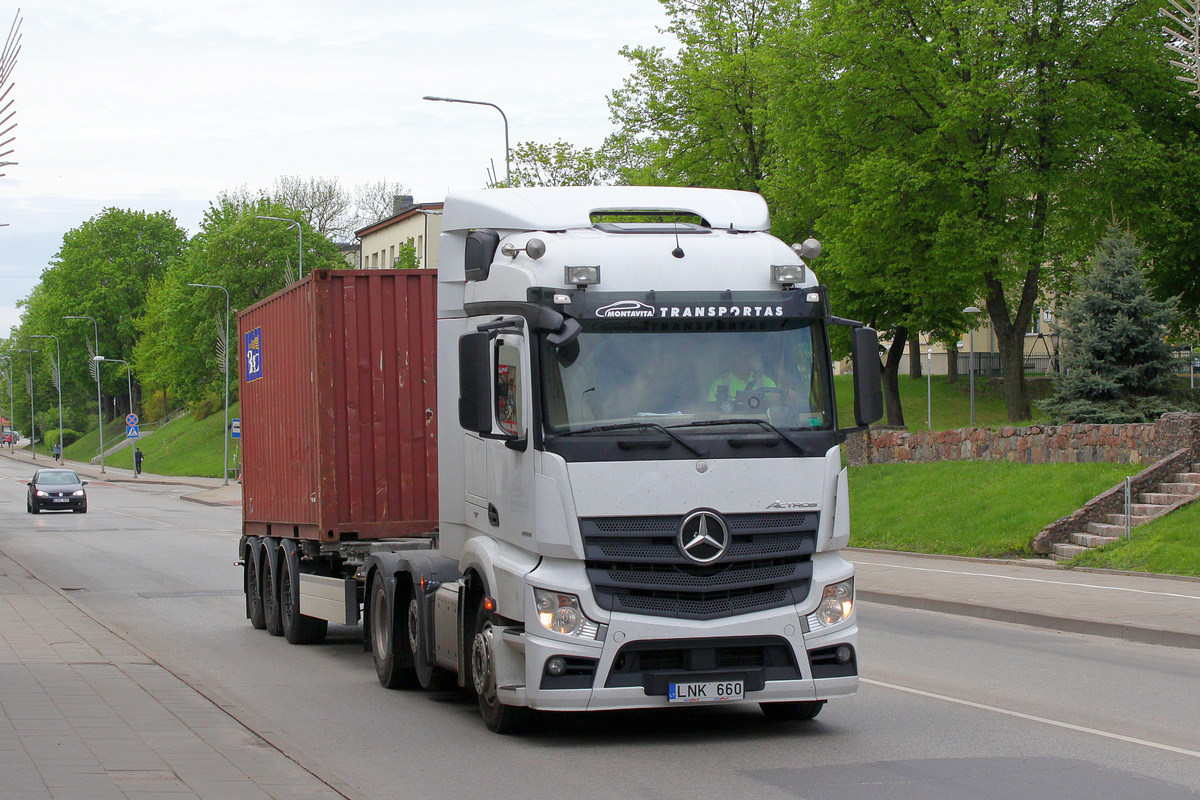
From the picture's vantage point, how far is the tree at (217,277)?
7956 cm


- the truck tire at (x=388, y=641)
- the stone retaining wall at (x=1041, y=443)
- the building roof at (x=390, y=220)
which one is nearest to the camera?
the truck tire at (x=388, y=641)

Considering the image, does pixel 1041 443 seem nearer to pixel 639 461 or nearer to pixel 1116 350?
pixel 1116 350

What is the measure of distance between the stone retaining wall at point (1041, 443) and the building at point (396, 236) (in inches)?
1804

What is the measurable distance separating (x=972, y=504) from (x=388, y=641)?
16.1 m

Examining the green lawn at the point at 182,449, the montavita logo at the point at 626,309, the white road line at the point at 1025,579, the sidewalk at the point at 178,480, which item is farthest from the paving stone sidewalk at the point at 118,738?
the green lawn at the point at 182,449

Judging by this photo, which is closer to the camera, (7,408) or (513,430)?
(513,430)

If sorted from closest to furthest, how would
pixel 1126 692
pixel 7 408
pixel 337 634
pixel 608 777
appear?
pixel 608 777 < pixel 1126 692 < pixel 337 634 < pixel 7 408

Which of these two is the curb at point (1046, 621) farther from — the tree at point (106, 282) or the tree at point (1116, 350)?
the tree at point (106, 282)

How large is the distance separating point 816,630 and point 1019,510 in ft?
52.0

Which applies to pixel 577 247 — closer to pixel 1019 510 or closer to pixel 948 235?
pixel 1019 510

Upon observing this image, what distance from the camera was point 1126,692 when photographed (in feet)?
34.1

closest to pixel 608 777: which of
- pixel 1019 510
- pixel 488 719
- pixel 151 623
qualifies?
pixel 488 719

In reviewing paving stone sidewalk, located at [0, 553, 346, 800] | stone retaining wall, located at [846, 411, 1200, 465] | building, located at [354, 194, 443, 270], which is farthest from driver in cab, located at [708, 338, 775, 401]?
building, located at [354, 194, 443, 270]

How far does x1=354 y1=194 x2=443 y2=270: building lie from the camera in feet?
264
